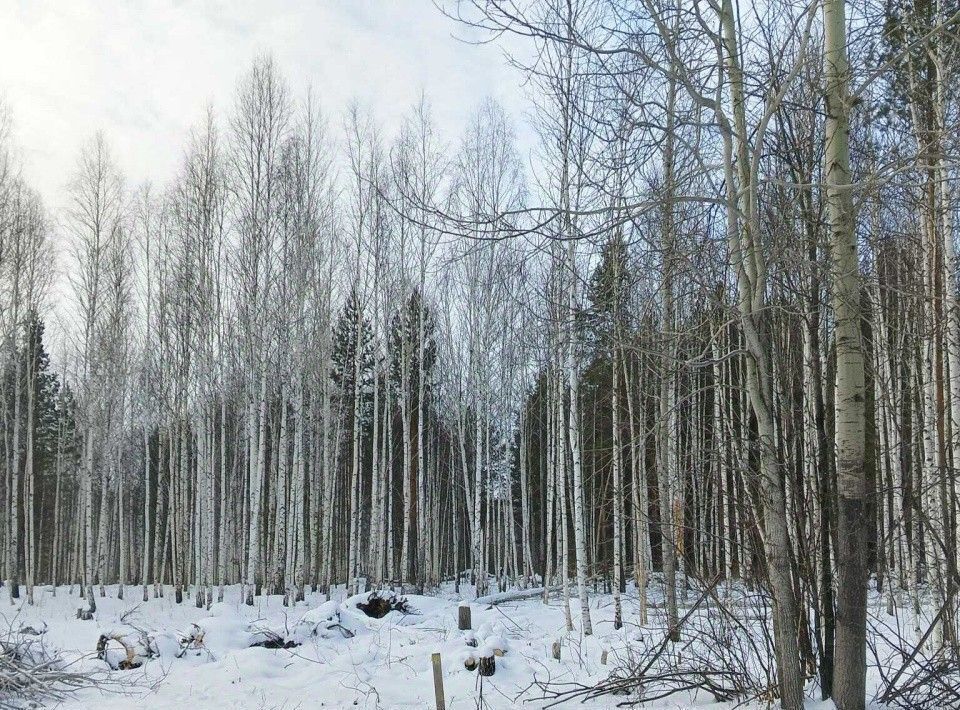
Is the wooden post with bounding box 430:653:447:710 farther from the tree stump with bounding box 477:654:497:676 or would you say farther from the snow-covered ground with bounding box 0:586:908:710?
the tree stump with bounding box 477:654:497:676

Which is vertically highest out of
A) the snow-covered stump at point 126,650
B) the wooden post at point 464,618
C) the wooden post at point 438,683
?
the wooden post at point 438,683

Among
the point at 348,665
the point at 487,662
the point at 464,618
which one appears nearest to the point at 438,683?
the point at 487,662

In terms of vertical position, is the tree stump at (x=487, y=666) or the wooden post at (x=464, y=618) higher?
the tree stump at (x=487, y=666)

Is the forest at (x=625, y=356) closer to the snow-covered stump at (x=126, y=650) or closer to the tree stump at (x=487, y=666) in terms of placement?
the tree stump at (x=487, y=666)

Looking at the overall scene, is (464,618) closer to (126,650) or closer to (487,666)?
(487,666)

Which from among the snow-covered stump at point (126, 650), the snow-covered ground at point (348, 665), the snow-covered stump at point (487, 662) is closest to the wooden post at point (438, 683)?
the snow-covered ground at point (348, 665)

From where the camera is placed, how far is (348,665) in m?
7.77

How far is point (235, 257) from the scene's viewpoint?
1681 centimetres

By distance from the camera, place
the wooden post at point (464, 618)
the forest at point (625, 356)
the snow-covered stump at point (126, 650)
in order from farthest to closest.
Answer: the wooden post at point (464, 618) < the snow-covered stump at point (126, 650) < the forest at point (625, 356)

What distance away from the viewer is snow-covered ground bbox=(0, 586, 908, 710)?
6535 millimetres

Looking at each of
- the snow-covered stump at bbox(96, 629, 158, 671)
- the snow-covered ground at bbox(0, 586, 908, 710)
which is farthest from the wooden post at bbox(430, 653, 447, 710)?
the snow-covered stump at bbox(96, 629, 158, 671)

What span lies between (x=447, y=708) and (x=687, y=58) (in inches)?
214

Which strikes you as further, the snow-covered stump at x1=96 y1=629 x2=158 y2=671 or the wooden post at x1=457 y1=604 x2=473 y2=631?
the wooden post at x1=457 y1=604 x2=473 y2=631

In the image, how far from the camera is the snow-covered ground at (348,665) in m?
6.54
